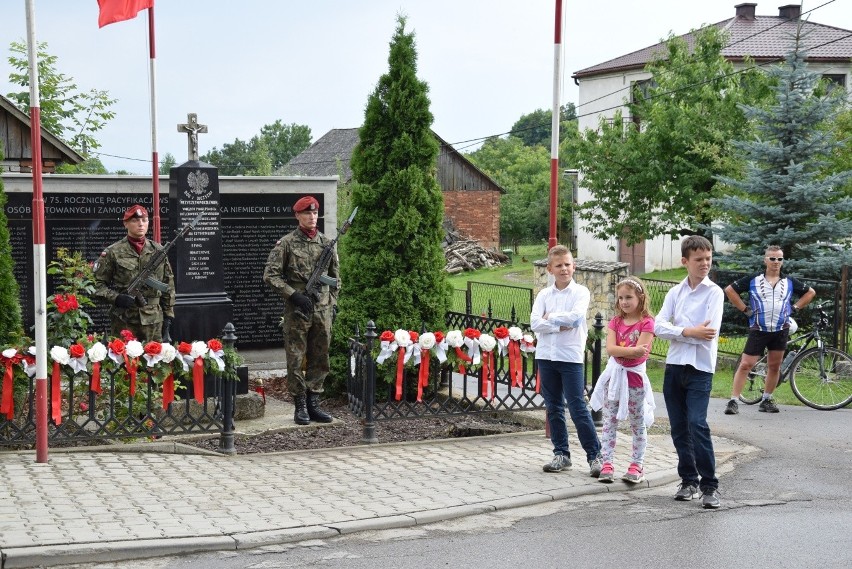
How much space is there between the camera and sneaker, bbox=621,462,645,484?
820 cm

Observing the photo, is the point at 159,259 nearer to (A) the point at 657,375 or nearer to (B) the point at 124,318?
(B) the point at 124,318

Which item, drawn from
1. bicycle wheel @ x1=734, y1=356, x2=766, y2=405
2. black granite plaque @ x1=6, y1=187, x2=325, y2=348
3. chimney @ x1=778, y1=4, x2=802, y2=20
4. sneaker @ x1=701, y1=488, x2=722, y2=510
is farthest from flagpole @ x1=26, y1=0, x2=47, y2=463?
chimney @ x1=778, y1=4, x2=802, y2=20

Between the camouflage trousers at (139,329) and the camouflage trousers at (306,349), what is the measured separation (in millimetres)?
1258

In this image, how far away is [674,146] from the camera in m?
31.3

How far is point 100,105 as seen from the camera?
33594mm

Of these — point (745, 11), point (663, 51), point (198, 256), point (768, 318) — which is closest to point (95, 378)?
point (198, 256)

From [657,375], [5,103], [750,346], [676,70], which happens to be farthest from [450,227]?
[750,346]

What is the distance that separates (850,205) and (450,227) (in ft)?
135

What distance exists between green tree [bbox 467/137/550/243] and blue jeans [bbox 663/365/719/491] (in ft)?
140

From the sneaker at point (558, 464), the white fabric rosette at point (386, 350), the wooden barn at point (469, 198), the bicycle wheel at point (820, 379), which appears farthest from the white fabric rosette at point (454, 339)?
the wooden barn at point (469, 198)

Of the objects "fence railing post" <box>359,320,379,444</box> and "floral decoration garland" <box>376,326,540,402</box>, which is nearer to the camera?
"fence railing post" <box>359,320,379,444</box>

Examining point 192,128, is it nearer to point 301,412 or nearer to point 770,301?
point 301,412

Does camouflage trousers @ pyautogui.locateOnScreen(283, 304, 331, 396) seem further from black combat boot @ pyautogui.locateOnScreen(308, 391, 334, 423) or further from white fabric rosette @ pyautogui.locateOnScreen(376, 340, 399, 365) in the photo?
white fabric rosette @ pyautogui.locateOnScreen(376, 340, 399, 365)

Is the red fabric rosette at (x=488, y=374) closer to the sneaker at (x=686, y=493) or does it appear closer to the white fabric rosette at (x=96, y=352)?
the sneaker at (x=686, y=493)
